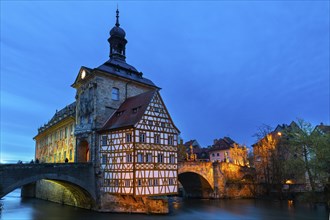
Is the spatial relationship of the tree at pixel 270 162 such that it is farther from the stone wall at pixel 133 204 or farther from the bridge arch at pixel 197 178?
the stone wall at pixel 133 204

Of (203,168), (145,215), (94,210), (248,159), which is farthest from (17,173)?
(248,159)

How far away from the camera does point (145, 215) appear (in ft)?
73.3

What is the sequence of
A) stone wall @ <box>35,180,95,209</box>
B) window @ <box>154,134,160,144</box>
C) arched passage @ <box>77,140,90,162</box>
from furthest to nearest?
arched passage @ <box>77,140,90,162</box>
stone wall @ <box>35,180,95,209</box>
window @ <box>154,134,160,144</box>

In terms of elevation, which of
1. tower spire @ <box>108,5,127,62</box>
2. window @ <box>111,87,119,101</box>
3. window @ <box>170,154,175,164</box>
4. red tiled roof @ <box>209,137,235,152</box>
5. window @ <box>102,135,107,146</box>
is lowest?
window @ <box>170,154,175,164</box>

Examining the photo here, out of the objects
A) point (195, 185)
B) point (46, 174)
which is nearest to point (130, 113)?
point (46, 174)

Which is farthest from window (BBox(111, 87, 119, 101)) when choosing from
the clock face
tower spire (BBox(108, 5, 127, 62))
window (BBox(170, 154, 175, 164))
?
window (BBox(170, 154, 175, 164))

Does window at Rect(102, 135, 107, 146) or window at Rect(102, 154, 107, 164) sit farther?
window at Rect(102, 135, 107, 146)

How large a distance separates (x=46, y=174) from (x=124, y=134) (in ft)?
22.1

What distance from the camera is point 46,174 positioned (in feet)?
71.7

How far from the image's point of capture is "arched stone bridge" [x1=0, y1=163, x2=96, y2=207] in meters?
20.0

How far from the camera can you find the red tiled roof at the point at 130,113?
78.9ft

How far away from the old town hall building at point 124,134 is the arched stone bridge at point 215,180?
37.3 feet

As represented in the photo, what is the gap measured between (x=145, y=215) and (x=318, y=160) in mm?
14808

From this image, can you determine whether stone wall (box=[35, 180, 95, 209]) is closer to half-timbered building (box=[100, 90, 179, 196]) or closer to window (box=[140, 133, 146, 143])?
half-timbered building (box=[100, 90, 179, 196])
